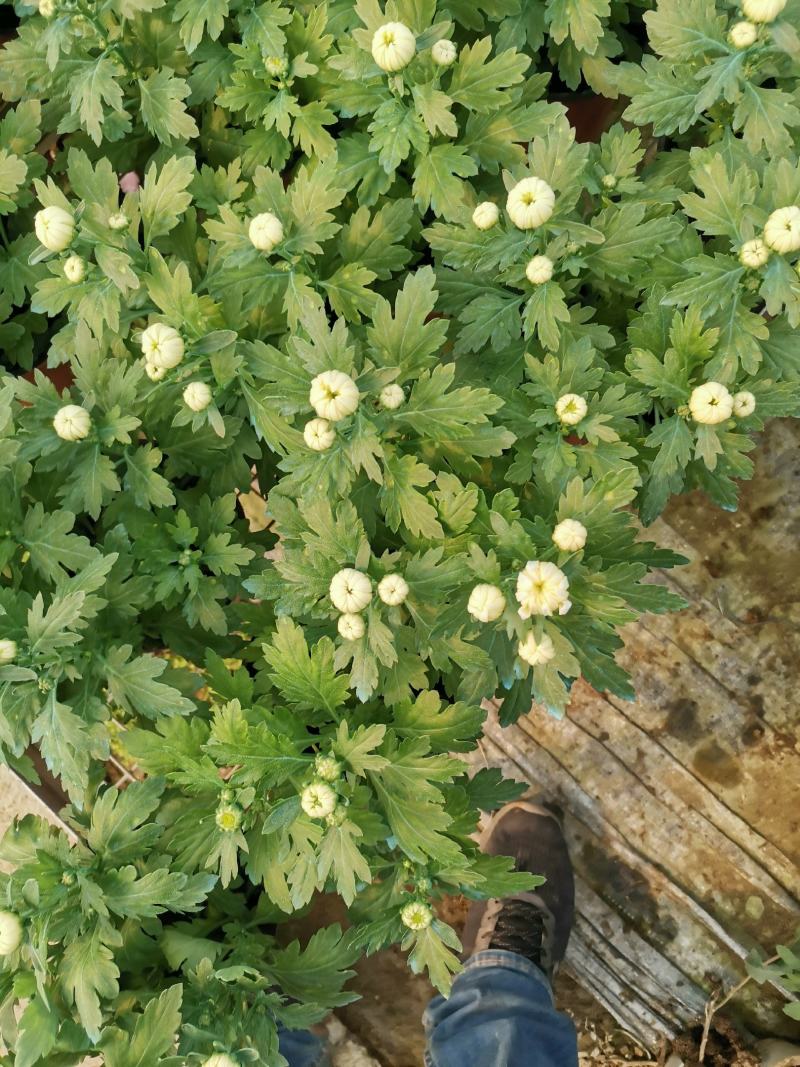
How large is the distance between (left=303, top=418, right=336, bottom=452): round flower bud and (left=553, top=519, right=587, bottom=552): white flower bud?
475mm

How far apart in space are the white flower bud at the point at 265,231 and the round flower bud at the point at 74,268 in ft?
1.35

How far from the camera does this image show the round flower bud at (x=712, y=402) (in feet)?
5.36

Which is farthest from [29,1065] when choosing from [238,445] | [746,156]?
[746,156]

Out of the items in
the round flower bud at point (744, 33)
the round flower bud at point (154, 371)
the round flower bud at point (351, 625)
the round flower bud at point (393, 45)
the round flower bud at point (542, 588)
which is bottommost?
the round flower bud at point (351, 625)

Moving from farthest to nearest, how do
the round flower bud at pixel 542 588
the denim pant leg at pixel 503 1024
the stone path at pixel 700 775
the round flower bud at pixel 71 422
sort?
the stone path at pixel 700 775
the denim pant leg at pixel 503 1024
the round flower bud at pixel 71 422
the round flower bud at pixel 542 588

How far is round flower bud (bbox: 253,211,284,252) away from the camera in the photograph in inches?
69.5

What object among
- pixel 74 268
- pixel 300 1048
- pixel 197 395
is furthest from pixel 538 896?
pixel 74 268

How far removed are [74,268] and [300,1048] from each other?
2.36 m

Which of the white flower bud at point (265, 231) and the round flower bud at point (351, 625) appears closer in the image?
the round flower bud at point (351, 625)

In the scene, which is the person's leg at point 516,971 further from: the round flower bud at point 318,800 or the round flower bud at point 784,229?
the round flower bud at point 784,229

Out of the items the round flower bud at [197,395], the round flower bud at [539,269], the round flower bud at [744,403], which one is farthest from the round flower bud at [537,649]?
the round flower bud at [197,395]

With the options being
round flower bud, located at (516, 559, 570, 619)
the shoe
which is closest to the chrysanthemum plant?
round flower bud, located at (516, 559, 570, 619)

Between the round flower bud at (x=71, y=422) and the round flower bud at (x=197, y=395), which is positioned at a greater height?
the round flower bud at (x=197, y=395)

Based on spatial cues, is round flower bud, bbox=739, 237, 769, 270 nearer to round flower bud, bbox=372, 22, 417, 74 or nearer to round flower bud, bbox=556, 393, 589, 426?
round flower bud, bbox=556, 393, 589, 426
